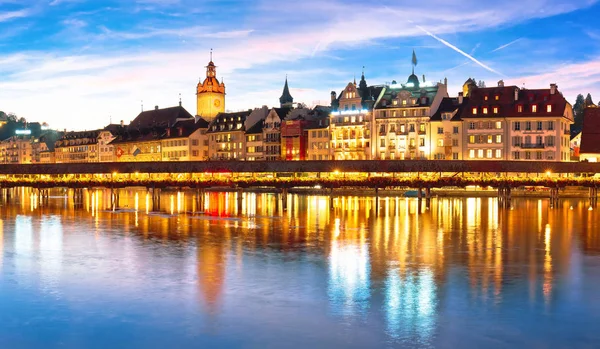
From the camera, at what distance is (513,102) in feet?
324

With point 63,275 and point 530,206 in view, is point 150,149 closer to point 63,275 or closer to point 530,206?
point 530,206

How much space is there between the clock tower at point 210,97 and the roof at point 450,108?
200 feet

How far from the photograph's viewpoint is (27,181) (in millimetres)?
89688

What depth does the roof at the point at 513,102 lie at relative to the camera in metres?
95.9

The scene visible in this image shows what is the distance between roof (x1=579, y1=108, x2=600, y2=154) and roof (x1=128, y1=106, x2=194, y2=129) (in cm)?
8436

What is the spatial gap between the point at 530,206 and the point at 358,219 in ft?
83.5

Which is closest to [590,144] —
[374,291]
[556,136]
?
[556,136]

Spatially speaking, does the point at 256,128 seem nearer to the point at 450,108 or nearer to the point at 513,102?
the point at 450,108

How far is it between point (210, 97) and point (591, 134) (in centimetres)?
7938

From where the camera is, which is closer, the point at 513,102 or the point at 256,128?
the point at 513,102

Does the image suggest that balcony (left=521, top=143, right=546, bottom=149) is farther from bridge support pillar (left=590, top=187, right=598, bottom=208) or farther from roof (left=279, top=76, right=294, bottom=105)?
roof (left=279, top=76, right=294, bottom=105)

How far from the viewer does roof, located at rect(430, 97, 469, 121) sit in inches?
4050

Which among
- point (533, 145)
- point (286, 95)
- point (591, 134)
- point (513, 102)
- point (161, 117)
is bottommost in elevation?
point (533, 145)

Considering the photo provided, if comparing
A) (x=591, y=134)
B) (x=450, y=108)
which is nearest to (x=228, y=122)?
(x=450, y=108)
